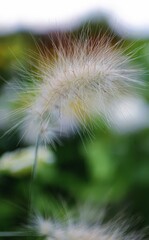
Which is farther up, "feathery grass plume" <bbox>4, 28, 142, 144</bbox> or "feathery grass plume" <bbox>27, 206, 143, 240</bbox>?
"feathery grass plume" <bbox>4, 28, 142, 144</bbox>

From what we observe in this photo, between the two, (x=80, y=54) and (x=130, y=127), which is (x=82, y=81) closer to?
(x=80, y=54)

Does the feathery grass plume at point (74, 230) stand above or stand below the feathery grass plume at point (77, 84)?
below

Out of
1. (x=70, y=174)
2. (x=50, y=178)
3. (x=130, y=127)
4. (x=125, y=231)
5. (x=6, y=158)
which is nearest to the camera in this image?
(x=125, y=231)

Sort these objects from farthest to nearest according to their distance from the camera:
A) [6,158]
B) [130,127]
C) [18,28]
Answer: [18,28] → [130,127] → [6,158]

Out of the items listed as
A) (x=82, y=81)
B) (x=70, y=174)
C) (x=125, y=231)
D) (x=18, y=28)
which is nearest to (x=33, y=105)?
(x=82, y=81)

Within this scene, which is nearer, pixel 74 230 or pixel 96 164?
pixel 74 230

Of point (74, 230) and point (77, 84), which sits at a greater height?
point (77, 84)

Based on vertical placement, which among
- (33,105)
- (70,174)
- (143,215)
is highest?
(33,105)

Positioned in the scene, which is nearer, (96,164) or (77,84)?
(77,84)
